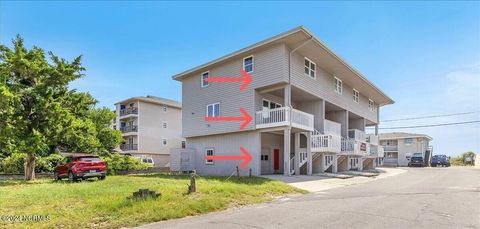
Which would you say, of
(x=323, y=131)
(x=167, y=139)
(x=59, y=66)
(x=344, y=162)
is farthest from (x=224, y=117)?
(x=167, y=139)

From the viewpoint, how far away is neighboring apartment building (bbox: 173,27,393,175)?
67.7ft

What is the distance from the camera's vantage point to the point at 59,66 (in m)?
18.9

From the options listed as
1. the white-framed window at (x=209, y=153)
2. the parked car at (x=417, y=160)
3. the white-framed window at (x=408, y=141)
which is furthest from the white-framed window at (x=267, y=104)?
the white-framed window at (x=408, y=141)

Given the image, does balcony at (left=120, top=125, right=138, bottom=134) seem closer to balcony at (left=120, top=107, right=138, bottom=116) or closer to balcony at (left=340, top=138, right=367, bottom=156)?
balcony at (left=120, top=107, right=138, bottom=116)

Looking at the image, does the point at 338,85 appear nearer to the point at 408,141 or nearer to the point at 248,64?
the point at 248,64

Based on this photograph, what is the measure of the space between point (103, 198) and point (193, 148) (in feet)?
53.3

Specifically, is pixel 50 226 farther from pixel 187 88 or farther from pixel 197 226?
pixel 187 88

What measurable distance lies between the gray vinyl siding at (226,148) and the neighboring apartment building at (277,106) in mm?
31

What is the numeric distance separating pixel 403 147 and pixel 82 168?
58.5m

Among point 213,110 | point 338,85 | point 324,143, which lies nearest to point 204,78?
point 213,110

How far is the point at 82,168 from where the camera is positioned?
18312mm

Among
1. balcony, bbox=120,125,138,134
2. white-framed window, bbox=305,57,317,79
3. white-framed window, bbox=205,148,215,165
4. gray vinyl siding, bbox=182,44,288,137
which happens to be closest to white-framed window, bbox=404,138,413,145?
white-framed window, bbox=305,57,317,79

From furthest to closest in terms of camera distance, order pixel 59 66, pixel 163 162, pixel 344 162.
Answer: pixel 163 162 < pixel 344 162 < pixel 59 66

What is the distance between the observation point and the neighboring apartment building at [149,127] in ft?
152
